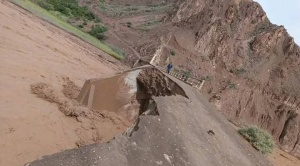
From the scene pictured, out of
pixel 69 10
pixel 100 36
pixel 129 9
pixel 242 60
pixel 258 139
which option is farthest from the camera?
pixel 129 9

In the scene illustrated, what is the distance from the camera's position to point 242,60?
38500mm

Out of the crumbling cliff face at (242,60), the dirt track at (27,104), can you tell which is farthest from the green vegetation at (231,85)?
the dirt track at (27,104)

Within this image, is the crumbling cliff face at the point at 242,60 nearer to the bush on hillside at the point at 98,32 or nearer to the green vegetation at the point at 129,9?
the bush on hillside at the point at 98,32

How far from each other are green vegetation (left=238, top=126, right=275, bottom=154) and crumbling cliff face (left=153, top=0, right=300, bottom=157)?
68.5ft

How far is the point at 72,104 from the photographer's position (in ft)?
34.6

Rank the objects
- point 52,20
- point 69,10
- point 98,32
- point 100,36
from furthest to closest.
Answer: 1. point 69,10
2. point 98,32
3. point 100,36
4. point 52,20

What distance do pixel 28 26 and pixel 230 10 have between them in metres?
29.9

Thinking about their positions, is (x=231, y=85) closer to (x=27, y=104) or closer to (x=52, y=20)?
(x=52, y=20)

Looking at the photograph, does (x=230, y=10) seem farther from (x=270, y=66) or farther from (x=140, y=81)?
(x=140, y=81)

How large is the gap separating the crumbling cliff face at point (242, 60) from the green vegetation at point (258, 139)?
20865 millimetres

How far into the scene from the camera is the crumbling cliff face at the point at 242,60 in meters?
33.4

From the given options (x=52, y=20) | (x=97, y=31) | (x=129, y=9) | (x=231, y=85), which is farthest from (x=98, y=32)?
(x=129, y=9)

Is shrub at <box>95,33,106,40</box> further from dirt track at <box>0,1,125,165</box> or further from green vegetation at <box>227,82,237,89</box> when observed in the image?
dirt track at <box>0,1,125,165</box>

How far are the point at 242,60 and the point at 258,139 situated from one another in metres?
30.0
